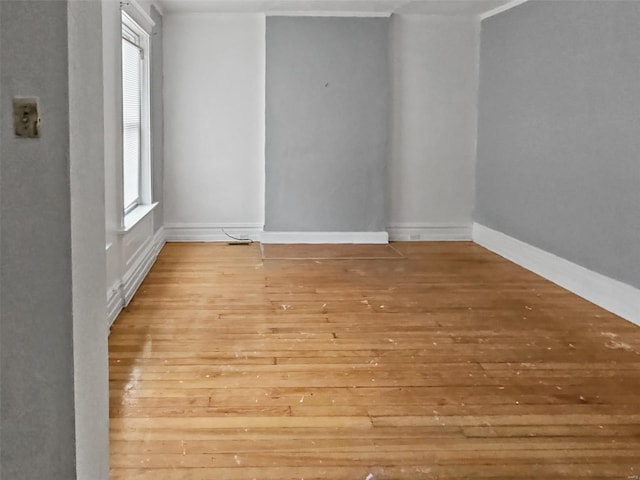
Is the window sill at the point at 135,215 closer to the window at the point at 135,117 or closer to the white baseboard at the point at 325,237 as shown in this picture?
the window at the point at 135,117

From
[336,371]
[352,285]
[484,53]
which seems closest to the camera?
[336,371]

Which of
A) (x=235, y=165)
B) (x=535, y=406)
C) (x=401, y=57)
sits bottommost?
(x=535, y=406)

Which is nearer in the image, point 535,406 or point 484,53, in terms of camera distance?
point 535,406

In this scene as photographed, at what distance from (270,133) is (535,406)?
189 inches

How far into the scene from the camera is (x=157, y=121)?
7.03m

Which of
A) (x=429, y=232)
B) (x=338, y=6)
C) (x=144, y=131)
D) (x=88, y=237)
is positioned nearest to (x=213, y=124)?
(x=144, y=131)

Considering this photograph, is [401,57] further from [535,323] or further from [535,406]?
[535,406]

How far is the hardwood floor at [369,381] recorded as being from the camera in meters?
2.72

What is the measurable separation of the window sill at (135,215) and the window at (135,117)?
0.04 metres

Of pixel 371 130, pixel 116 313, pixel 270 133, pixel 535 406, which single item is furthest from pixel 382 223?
pixel 535 406

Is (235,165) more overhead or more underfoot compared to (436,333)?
more overhead

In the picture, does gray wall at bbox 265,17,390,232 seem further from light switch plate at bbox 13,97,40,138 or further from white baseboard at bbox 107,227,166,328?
light switch plate at bbox 13,97,40,138

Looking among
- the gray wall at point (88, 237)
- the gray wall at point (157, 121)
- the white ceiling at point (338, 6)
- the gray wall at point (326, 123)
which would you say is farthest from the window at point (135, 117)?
the gray wall at point (88, 237)

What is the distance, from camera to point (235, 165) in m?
7.56
